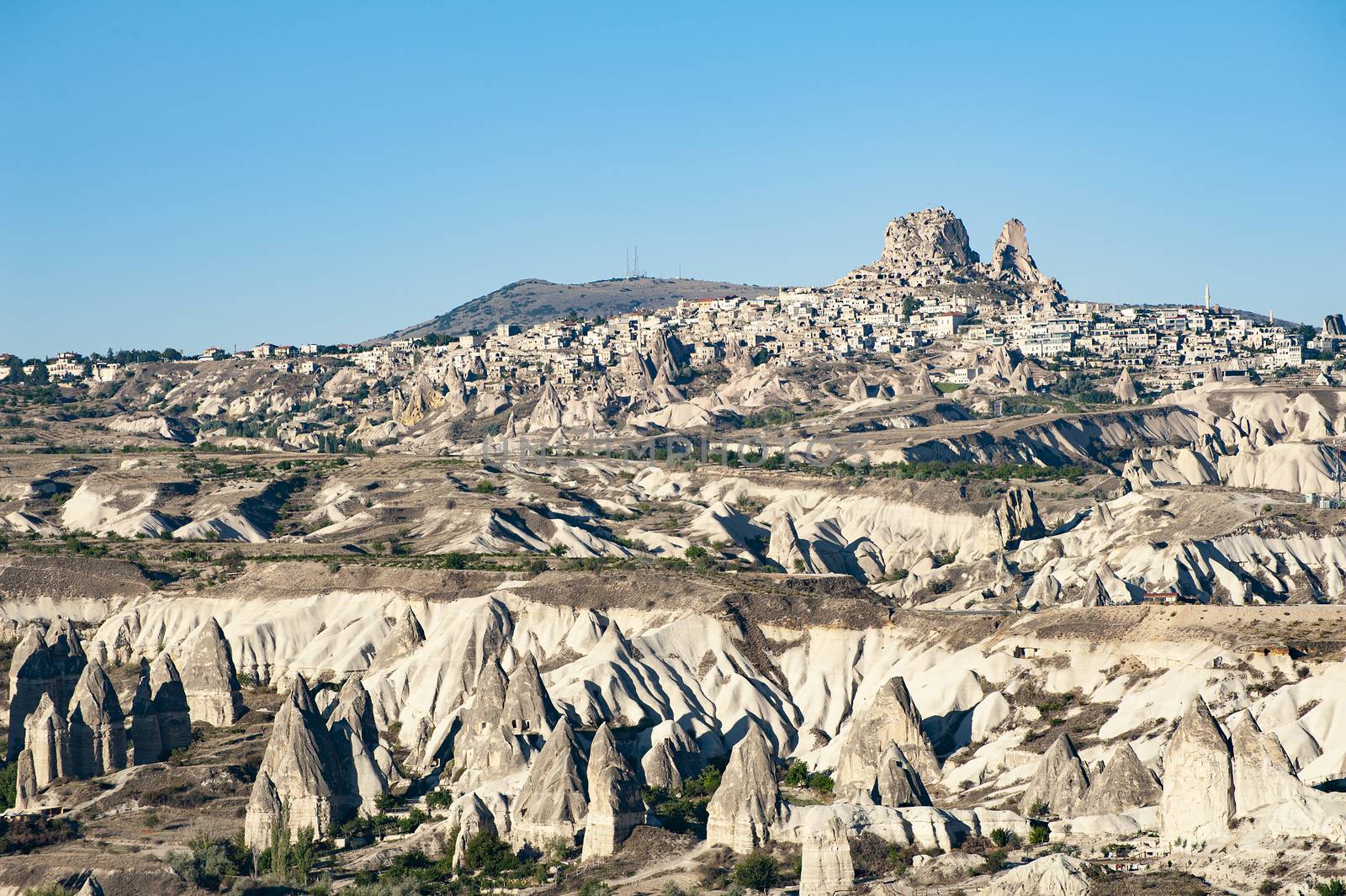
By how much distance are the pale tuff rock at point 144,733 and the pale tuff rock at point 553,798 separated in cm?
2113

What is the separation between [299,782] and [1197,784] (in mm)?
32212

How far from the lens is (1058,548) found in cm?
13138

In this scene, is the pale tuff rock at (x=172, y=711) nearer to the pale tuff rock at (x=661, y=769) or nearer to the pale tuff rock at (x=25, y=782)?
the pale tuff rock at (x=25, y=782)

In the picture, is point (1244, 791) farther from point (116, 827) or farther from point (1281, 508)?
point (1281, 508)

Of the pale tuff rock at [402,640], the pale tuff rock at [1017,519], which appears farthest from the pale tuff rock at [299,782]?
the pale tuff rock at [1017,519]

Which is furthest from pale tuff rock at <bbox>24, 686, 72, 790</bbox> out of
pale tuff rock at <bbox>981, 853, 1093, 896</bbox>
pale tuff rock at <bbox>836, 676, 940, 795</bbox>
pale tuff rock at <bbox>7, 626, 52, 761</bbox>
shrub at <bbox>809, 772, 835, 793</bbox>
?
pale tuff rock at <bbox>981, 853, 1093, 896</bbox>

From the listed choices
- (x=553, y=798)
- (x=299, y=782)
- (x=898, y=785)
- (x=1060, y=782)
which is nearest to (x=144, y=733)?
(x=299, y=782)

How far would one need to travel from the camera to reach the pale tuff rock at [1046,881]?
174ft

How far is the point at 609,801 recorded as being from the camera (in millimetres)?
69938

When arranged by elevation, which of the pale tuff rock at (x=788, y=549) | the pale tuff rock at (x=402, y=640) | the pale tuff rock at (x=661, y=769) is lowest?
the pale tuff rock at (x=661, y=769)

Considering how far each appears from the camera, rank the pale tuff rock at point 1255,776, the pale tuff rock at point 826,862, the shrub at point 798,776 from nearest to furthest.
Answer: the pale tuff rock at point 1255,776 < the pale tuff rock at point 826,862 < the shrub at point 798,776

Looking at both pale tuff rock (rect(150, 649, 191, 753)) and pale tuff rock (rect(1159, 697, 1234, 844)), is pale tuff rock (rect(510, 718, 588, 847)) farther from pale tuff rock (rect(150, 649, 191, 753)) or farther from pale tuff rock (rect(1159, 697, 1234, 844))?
pale tuff rock (rect(150, 649, 191, 753))

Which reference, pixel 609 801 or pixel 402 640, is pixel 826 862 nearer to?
pixel 609 801

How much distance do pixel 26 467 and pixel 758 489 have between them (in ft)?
202
